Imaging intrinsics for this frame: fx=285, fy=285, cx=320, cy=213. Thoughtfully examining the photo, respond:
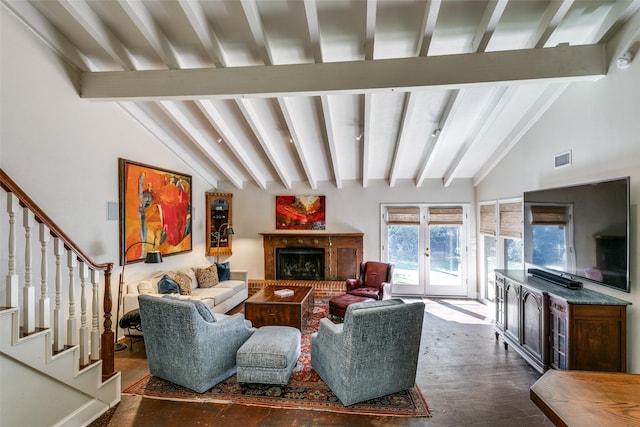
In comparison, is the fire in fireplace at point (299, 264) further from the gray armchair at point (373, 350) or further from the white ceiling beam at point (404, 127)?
the gray armchair at point (373, 350)

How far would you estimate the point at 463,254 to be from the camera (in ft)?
20.1

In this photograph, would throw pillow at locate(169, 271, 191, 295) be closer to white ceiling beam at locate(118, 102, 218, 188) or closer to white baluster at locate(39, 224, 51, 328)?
white ceiling beam at locate(118, 102, 218, 188)

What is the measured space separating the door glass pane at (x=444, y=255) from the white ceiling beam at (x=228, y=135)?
397 centimetres

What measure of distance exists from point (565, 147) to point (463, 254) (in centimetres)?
327

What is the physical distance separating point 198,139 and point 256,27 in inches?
100

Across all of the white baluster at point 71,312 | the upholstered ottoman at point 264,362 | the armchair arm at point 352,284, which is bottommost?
the upholstered ottoman at point 264,362

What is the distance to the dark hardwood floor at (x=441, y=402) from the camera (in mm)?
2348

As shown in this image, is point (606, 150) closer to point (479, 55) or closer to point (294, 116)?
point (479, 55)

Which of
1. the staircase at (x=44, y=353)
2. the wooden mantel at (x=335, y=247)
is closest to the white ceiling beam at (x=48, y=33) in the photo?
the staircase at (x=44, y=353)

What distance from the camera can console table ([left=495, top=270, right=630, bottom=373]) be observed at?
253 cm

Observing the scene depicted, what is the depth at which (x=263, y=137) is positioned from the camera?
14.8 ft

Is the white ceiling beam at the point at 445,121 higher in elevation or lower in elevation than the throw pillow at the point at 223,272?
higher

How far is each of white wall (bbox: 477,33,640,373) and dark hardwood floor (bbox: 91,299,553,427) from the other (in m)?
1.01

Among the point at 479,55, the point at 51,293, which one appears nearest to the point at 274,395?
the point at 51,293
